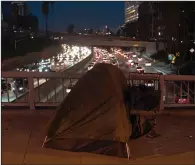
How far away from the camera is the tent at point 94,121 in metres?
4.71

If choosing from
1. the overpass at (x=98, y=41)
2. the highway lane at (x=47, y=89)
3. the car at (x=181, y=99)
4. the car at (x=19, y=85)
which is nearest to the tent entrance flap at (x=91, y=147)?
the highway lane at (x=47, y=89)

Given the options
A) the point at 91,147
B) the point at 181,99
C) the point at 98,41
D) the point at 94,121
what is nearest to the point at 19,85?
the point at 181,99

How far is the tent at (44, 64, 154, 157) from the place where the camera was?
4711mm

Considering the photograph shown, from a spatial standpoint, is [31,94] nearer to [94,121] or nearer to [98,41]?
[94,121]

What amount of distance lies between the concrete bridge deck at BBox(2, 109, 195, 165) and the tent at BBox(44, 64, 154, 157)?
14 cm

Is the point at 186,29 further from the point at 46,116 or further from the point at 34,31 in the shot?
the point at 46,116

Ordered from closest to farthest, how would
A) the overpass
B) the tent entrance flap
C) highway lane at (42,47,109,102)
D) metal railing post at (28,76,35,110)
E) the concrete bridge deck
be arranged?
the concrete bridge deck, the tent entrance flap, metal railing post at (28,76,35,110), highway lane at (42,47,109,102), the overpass

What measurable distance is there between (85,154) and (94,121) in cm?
48

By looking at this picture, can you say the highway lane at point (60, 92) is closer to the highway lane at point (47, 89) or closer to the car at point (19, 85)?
the highway lane at point (47, 89)

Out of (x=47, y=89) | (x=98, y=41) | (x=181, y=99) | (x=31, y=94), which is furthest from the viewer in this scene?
(x=98, y=41)

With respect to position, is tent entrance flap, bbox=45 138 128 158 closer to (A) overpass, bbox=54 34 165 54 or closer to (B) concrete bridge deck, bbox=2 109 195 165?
(B) concrete bridge deck, bbox=2 109 195 165

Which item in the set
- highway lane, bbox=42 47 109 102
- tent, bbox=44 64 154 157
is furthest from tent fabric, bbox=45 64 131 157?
highway lane, bbox=42 47 109 102

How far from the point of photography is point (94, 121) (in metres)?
4.75

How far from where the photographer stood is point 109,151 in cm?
493
